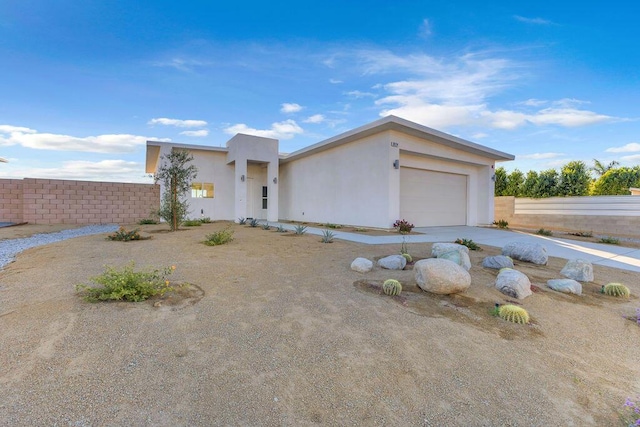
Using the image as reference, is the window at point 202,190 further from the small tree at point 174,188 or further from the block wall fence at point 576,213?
the block wall fence at point 576,213

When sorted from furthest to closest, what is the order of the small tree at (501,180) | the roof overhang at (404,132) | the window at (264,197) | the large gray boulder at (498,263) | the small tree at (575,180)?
the small tree at (501,180), the window at (264,197), the small tree at (575,180), the roof overhang at (404,132), the large gray boulder at (498,263)

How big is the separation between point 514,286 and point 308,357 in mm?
3303

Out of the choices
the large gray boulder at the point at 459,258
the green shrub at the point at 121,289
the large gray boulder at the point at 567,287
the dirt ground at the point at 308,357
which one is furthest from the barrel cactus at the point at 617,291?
the green shrub at the point at 121,289

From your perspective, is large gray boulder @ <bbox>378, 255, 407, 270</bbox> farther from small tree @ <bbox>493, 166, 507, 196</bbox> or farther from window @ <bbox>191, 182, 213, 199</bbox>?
small tree @ <bbox>493, 166, 507, 196</bbox>

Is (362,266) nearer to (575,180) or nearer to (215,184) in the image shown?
(215,184)

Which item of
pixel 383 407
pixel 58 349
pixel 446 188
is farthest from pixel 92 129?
pixel 446 188

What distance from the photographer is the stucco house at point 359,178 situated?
1114 centimetres

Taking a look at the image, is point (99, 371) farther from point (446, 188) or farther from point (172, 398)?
point (446, 188)

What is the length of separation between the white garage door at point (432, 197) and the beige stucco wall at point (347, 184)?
160 centimetres

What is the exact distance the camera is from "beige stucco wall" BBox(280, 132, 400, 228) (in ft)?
36.0

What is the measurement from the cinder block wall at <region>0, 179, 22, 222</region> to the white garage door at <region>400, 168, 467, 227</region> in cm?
1728

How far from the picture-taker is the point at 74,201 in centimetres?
1359

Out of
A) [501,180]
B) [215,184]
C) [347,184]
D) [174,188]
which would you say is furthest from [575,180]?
[174,188]

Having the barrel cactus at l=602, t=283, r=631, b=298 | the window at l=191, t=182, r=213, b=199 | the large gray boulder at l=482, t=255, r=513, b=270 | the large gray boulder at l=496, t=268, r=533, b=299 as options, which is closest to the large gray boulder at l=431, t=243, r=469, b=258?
the large gray boulder at l=482, t=255, r=513, b=270
